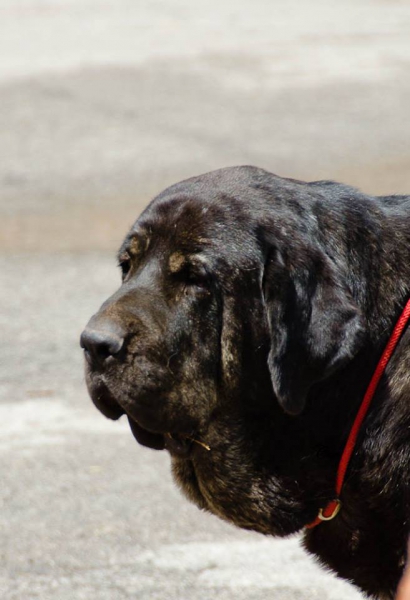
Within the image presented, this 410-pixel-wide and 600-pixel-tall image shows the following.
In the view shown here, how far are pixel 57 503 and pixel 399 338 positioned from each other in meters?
2.62

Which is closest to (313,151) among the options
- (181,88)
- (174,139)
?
(174,139)

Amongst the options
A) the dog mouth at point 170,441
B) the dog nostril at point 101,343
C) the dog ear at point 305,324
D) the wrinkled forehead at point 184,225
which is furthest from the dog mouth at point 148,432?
the wrinkled forehead at point 184,225

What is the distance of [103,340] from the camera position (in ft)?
11.3

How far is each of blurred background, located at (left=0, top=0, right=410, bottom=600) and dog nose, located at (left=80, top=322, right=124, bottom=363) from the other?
153 cm

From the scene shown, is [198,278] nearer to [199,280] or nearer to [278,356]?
[199,280]

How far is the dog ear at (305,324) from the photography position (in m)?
3.34

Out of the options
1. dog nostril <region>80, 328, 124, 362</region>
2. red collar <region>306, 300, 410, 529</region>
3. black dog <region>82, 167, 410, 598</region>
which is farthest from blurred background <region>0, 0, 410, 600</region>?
dog nostril <region>80, 328, 124, 362</region>

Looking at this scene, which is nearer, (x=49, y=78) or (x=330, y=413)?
(x=330, y=413)

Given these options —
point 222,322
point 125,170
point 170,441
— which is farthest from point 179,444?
point 125,170

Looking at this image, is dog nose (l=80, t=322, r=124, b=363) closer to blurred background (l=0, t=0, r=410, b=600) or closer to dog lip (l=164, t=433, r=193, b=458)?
dog lip (l=164, t=433, r=193, b=458)

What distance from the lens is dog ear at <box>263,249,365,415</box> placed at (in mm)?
3344

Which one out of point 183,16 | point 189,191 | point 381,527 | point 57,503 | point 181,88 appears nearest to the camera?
point 381,527

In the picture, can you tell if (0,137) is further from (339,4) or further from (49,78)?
(339,4)

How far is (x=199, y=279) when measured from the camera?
3525 mm
